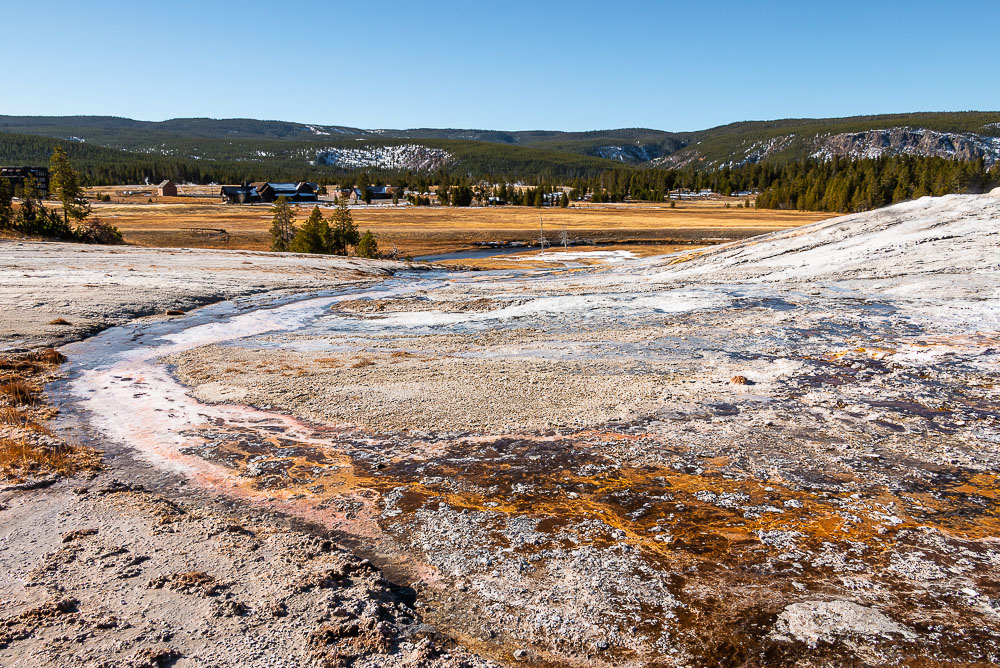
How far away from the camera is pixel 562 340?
15.0 meters

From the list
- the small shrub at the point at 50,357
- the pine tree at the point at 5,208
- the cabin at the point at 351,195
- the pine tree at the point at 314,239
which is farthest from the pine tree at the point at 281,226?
the cabin at the point at 351,195

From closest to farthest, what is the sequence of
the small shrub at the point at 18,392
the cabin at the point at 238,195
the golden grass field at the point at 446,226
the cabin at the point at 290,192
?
the small shrub at the point at 18,392, the golden grass field at the point at 446,226, the cabin at the point at 238,195, the cabin at the point at 290,192

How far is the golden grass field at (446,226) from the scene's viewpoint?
71.9 metres

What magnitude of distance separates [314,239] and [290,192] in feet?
324

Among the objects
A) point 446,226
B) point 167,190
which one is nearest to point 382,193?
point 167,190

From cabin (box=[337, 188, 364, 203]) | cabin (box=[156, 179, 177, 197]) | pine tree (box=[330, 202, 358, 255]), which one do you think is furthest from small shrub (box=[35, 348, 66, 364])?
cabin (box=[156, 179, 177, 197])

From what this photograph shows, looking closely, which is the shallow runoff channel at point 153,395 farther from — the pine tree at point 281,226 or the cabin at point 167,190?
the cabin at point 167,190

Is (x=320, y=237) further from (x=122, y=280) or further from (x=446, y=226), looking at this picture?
(x=446, y=226)

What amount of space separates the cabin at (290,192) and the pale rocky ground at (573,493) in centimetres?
13497

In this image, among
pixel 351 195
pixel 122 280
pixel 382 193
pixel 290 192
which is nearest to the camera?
pixel 122 280

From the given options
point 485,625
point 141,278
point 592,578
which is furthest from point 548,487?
point 141,278

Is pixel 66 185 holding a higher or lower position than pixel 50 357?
higher

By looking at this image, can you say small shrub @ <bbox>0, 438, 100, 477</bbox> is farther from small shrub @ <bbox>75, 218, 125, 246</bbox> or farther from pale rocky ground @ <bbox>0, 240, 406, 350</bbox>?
small shrub @ <bbox>75, 218, 125, 246</bbox>

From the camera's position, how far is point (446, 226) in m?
92.4
